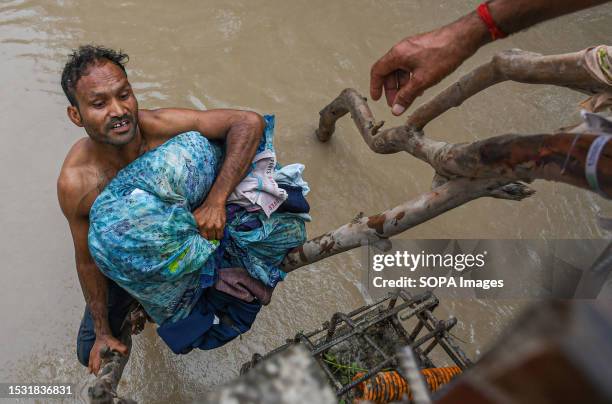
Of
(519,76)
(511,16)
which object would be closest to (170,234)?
(511,16)

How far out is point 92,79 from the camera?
181 cm

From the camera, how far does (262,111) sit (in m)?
3.66

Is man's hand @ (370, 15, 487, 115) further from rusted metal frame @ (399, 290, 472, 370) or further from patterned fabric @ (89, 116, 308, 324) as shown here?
rusted metal frame @ (399, 290, 472, 370)

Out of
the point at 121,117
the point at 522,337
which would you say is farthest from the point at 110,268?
the point at 522,337

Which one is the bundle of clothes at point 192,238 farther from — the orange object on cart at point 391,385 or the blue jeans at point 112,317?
the orange object on cart at point 391,385

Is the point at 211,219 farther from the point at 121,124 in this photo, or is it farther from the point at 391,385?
the point at 391,385

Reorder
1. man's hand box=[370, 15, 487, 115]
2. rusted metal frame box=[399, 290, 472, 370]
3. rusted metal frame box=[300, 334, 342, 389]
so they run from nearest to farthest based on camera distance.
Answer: man's hand box=[370, 15, 487, 115] → rusted metal frame box=[300, 334, 342, 389] → rusted metal frame box=[399, 290, 472, 370]

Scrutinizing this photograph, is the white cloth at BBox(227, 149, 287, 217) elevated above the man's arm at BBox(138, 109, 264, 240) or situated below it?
below

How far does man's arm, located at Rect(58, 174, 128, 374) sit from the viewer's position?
1.83m

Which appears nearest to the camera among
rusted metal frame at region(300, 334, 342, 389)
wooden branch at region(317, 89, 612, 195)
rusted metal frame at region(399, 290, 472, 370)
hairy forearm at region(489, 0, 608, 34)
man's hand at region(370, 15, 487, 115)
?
wooden branch at region(317, 89, 612, 195)

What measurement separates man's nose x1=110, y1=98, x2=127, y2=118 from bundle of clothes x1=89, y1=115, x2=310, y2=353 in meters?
0.20

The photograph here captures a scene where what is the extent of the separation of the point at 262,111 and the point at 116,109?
1.89 metres

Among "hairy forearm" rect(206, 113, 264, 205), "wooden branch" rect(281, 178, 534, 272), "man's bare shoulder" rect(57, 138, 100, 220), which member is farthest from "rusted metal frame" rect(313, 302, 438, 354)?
"man's bare shoulder" rect(57, 138, 100, 220)

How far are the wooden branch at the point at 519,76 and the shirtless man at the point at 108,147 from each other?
71cm
